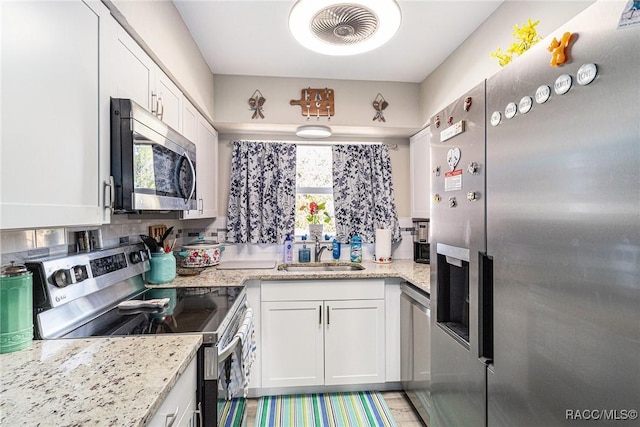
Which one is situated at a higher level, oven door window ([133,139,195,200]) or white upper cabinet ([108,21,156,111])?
white upper cabinet ([108,21,156,111])

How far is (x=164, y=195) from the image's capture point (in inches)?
57.2

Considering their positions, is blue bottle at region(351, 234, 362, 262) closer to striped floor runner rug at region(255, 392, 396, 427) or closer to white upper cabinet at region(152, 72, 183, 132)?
striped floor runner rug at region(255, 392, 396, 427)

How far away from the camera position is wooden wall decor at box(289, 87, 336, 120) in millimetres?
2623

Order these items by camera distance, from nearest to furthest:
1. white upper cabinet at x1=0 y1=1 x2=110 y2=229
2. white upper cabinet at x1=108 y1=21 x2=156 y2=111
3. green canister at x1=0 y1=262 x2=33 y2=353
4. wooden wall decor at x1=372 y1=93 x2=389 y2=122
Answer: white upper cabinet at x1=0 y1=1 x2=110 y2=229
green canister at x1=0 y1=262 x2=33 y2=353
white upper cabinet at x1=108 y1=21 x2=156 y2=111
wooden wall decor at x1=372 y1=93 x2=389 y2=122

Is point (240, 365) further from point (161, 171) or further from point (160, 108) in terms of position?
point (160, 108)

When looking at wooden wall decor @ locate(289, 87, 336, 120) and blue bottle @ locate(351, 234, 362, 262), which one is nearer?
wooden wall decor @ locate(289, 87, 336, 120)

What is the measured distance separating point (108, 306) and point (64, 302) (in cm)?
29

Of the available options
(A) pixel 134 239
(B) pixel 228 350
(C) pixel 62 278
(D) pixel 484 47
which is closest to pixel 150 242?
(A) pixel 134 239

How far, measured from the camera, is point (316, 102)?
2.63 meters

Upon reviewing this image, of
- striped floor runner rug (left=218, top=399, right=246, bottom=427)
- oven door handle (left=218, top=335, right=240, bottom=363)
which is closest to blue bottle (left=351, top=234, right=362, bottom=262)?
striped floor runner rug (left=218, top=399, right=246, bottom=427)

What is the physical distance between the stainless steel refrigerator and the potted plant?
180 cm

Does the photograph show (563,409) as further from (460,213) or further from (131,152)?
(131,152)

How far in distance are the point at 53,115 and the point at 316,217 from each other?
2254mm

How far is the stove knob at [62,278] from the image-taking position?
1.12 metres
